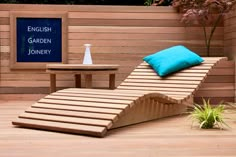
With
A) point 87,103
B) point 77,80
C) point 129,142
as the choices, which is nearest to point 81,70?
point 77,80

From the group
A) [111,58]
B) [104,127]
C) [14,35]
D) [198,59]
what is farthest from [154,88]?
[14,35]

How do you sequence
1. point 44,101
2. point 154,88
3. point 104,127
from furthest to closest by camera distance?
1. point 154,88
2. point 44,101
3. point 104,127

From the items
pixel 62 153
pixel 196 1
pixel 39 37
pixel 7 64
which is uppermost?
pixel 196 1

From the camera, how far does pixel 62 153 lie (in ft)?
8.20

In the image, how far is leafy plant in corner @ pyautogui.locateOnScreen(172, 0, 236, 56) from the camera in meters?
5.38

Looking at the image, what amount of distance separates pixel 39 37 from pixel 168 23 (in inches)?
66.4

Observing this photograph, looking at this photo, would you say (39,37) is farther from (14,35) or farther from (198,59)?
(198,59)

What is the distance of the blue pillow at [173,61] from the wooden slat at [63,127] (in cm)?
172

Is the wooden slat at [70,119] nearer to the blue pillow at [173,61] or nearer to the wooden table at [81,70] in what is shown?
the wooden table at [81,70]

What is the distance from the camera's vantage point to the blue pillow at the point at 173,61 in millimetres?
4715

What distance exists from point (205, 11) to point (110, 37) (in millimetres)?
1243

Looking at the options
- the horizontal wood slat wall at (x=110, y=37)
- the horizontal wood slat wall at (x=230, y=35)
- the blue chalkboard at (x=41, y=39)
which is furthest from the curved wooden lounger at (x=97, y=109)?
the blue chalkboard at (x=41, y=39)

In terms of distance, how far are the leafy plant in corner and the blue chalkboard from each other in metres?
1.59

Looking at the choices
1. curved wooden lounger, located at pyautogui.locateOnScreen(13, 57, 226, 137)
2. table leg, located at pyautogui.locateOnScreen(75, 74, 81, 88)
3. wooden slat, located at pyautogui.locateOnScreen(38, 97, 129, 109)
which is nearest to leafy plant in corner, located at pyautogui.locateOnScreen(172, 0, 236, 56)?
curved wooden lounger, located at pyautogui.locateOnScreen(13, 57, 226, 137)
